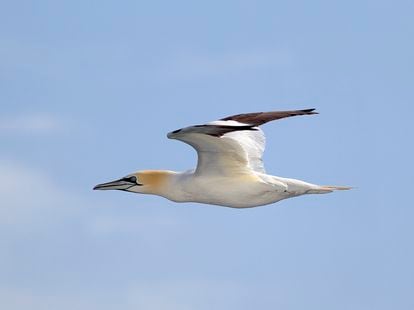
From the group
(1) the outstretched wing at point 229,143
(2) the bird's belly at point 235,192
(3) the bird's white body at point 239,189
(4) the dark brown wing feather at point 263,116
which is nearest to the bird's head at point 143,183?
(3) the bird's white body at point 239,189

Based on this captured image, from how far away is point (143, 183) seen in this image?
21.6 metres

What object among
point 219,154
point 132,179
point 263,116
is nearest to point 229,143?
point 219,154

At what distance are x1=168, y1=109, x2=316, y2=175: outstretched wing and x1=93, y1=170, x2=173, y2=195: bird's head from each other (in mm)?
862

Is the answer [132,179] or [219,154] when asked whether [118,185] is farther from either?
[219,154]

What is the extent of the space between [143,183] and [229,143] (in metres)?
2.05

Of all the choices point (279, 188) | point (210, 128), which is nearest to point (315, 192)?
point (279, 188)

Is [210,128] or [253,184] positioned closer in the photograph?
[210,128]

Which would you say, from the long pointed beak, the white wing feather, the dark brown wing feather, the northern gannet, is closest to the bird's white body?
the northern gannet

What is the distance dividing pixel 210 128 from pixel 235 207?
302 cm

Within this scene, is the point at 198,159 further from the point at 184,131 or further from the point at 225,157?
the point at 184,131

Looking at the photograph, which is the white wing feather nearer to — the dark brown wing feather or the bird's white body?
the bird's white body

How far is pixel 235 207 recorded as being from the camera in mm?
20672

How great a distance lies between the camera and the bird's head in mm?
21234

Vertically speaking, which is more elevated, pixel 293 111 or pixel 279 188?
pixel 293 111
